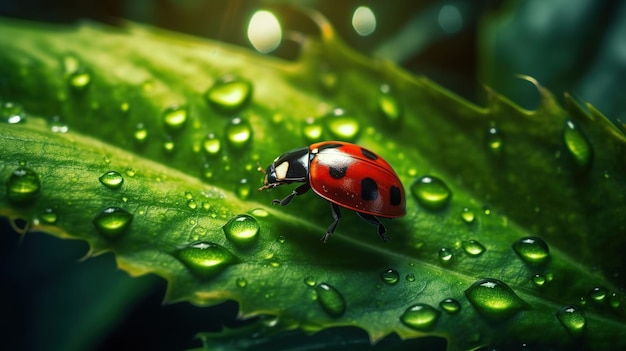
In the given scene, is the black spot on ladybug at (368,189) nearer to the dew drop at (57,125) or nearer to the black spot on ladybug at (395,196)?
the black spot on ladybug at (395,196)

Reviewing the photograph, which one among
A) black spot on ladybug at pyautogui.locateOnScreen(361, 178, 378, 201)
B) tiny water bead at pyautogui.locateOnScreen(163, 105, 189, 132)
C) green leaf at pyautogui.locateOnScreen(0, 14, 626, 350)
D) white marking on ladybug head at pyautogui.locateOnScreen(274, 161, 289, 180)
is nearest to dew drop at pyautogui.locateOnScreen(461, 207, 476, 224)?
green leaf at pyautogui.locateOnScreen(0, 14, 626, 350)

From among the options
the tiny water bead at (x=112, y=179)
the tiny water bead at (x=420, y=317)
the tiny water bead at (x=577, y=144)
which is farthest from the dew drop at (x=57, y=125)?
the tiny water bead at (x=577, y=144)

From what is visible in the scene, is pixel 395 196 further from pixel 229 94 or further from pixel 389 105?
pixel 229 94

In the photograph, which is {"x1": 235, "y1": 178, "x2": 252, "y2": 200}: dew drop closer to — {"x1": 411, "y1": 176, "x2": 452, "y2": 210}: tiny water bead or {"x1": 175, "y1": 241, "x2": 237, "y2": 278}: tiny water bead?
{"x1": 175, "y1": 241, "x2": 237, "y2": 278}: tiny water bead

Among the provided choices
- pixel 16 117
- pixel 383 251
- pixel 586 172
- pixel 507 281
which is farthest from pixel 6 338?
pixel 586 172

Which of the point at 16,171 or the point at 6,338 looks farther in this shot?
the point at 6,338

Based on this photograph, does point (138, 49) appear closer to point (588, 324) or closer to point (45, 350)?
point (45, 350)
